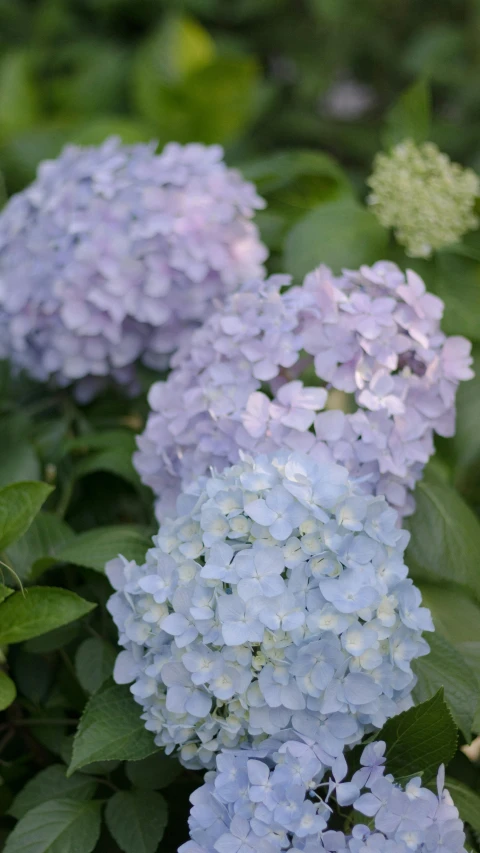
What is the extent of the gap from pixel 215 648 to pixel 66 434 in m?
0.50

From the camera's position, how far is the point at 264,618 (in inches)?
22.5

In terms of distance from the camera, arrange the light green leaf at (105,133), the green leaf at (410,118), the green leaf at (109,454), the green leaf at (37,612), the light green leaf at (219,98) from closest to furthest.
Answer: the green leaf at (37,612), the green leaf at (109,454), the green leaf at (410,118), the light green leaf at (105,133), the light green leaf at (219,98)

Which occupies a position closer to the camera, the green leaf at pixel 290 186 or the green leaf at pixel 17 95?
the green leaf at pixel 290 186

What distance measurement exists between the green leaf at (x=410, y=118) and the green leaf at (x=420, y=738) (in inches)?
29.0

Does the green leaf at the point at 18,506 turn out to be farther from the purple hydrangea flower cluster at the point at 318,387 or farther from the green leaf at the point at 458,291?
the green leaf at the point at 458,291

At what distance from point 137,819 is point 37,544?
0.26m

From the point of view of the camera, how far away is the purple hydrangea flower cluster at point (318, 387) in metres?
0.72

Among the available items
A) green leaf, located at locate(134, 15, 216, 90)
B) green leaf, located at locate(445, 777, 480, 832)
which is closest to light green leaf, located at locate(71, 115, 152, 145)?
green leaf, located at locate(134, 15, 216, 90)

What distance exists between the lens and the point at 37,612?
2.21 ft

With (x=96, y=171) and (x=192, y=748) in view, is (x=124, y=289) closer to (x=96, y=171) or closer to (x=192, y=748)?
(x=96, y=171)

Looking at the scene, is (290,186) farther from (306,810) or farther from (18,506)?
(306,810)

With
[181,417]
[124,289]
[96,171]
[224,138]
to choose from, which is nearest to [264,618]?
[181,417]

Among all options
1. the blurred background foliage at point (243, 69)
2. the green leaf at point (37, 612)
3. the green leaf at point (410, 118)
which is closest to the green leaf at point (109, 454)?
the green leaf at point (37, 612)

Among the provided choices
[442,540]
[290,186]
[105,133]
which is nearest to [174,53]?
[105,133]
